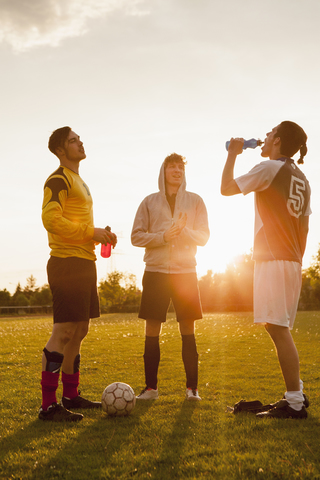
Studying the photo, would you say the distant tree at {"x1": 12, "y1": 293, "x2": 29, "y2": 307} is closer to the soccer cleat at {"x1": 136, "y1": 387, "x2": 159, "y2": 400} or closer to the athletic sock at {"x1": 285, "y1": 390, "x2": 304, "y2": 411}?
the soccer cleat at {"x1": 136, "y1": 387, "x2": 159, "y2": 400}

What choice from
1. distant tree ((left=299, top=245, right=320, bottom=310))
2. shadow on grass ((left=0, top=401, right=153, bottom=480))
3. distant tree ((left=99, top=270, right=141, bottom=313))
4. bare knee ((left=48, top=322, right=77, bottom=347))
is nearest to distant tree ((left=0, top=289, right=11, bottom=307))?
distant tree ((left=99, top=270, right=141, bottom=313))

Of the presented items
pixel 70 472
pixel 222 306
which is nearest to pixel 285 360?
pixel 70 472

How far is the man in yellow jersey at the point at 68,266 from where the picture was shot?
4.20m

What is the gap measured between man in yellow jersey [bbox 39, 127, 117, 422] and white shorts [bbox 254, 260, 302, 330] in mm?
1725

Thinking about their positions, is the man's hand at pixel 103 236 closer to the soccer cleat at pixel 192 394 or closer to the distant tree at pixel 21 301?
the soccer cleat at pixel 192 394

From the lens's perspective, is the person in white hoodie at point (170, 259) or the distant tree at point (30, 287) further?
the distant tree at point (30, 287)

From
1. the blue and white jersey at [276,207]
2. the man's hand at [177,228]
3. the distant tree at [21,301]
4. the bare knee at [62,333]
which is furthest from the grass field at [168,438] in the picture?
the distant tree at [21,301]

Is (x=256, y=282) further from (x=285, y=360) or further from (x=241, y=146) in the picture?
(x=241, y=146)

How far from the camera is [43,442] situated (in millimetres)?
3414

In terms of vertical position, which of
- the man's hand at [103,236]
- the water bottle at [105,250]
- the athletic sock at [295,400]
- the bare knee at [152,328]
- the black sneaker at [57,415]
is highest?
the man's hand at [103,236]

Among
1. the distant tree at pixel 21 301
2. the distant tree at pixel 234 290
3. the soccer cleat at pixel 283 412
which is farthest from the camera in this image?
the distant tree at pixel 21 301

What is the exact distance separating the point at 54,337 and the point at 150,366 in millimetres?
1578

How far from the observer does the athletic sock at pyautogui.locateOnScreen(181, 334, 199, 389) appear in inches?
206

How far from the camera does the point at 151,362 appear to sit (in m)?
5.36
